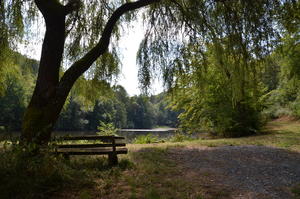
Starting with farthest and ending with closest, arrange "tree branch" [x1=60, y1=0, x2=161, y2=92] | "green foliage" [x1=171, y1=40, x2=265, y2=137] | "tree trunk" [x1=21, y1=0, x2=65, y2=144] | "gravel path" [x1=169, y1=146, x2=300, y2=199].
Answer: "green foliage" [x1=171, y1=40, x2=265, y2=137], "tree branch" [x1=60, y1=0, x2=161, y2=92], "tree trunk" [x1=21, y1=0, x2=65, y2=144], "gravel path" [x1=169, y1=146, x2=300, y2=199]

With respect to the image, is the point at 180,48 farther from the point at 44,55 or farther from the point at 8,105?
the point at 8,105

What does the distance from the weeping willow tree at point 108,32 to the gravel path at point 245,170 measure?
2.50 m

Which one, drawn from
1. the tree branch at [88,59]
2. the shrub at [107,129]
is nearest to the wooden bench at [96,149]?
the tree branch at [88,59]

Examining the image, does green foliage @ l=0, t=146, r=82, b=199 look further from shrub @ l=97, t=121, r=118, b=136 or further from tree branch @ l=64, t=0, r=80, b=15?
shrub @ l=97, t=121, r=118, b=136

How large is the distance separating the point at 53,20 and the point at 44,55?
861 millimetres

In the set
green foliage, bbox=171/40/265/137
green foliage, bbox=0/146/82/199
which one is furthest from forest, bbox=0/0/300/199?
green foliage, bbox=171/40/265/137

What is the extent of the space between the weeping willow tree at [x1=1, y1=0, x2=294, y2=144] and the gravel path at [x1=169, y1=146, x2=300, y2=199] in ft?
8.20

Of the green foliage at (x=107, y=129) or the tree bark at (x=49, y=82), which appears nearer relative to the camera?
the tree bark at (x=49, y=82)

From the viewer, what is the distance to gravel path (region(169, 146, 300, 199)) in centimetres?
455

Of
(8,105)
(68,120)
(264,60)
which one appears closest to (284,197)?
(264,60)

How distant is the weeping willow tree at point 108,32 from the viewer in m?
5.52

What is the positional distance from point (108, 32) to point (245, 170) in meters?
4.87

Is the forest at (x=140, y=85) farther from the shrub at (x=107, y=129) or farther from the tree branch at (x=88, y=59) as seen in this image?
the shrub at (x=107, y=129)

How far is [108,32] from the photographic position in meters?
6.32
